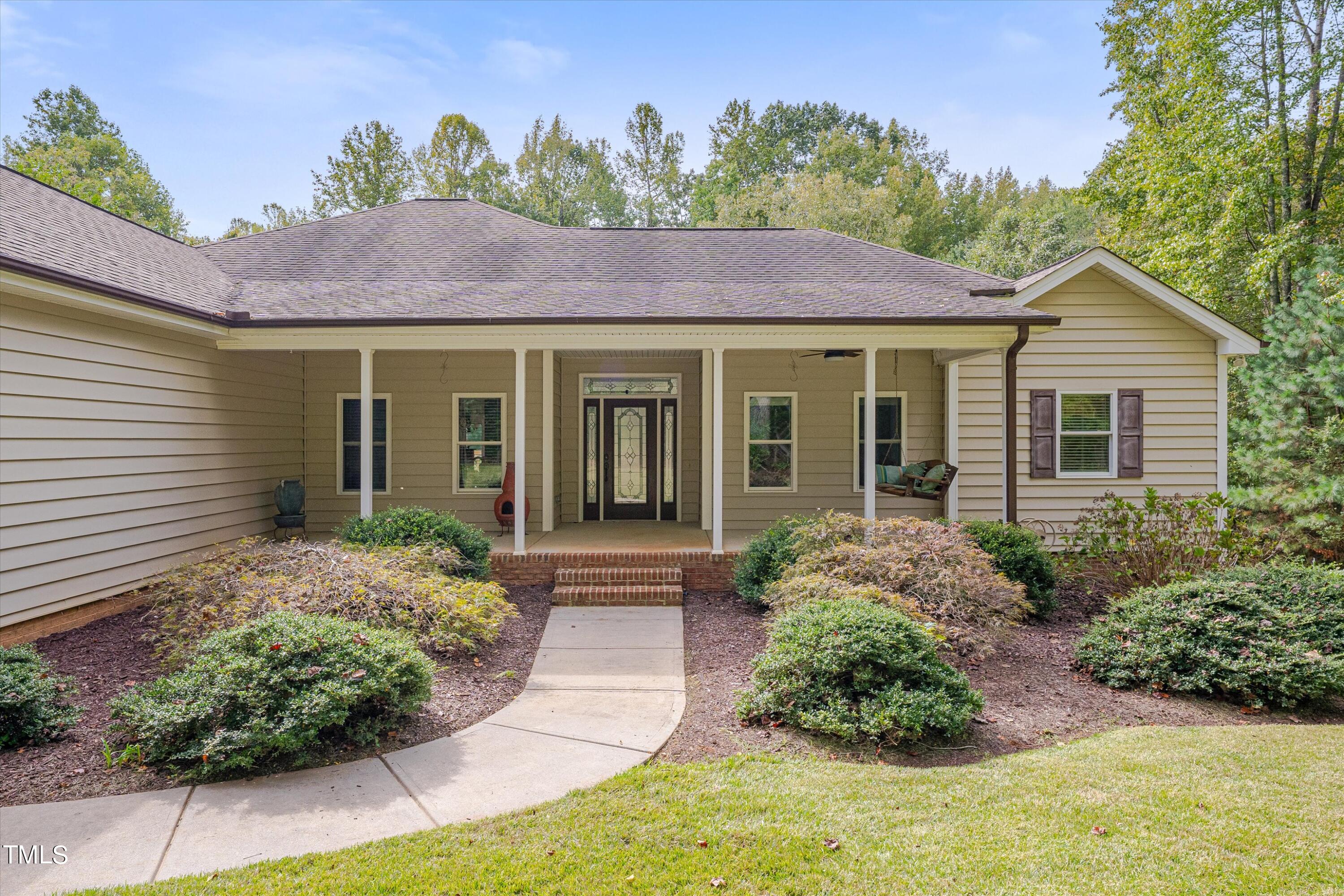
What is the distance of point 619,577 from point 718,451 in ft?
5.59

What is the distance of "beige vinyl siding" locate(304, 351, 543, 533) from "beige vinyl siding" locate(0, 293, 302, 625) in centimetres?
108

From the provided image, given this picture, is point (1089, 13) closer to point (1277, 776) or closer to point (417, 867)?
point (1277, 776)

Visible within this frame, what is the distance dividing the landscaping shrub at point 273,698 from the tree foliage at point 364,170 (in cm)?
2577

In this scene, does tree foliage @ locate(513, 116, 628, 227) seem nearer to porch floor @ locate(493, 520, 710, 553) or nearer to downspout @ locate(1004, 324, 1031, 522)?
porch floor @ locate(493, 520, 710, 553)

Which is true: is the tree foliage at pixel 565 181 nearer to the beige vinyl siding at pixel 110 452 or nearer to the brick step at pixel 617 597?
the beige vinyl siding at pixel 110 452

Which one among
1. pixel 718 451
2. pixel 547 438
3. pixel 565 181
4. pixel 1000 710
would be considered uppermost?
pixel 565 181

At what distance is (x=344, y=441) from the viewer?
9820mm

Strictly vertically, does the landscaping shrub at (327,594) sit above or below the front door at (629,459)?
below

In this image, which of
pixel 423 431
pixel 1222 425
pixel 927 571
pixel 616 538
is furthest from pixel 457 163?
pixel 927 571

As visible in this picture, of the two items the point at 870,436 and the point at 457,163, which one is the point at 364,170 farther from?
the point at 870,436

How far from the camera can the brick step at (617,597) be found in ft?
23.7

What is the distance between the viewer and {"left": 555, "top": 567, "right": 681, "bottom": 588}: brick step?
748cm

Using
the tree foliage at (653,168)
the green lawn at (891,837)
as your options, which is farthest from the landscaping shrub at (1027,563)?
the tree foliage at (653,168)

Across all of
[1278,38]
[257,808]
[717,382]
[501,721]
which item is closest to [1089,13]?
[1278,38]
